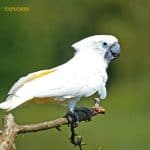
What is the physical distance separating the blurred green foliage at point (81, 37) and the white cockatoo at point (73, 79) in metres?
3.30

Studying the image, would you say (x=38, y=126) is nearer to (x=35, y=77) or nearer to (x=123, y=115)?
(x=35, y=77)

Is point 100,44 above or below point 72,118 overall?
above

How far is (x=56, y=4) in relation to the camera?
699cm

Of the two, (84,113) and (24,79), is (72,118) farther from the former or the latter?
(24,79)

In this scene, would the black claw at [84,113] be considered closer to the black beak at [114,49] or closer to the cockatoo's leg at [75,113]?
the cockatoo's leg at [75,113]

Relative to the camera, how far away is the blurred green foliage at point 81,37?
6039 millimetres

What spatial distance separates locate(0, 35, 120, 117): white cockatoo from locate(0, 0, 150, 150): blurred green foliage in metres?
3.30

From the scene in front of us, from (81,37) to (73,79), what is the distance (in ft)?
14.3

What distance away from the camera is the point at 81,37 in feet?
22.1

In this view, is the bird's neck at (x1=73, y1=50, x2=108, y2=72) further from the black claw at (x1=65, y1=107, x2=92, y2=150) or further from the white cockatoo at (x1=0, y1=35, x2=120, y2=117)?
the black claw at (x1=65, y1=107, x2=92, y2=150)

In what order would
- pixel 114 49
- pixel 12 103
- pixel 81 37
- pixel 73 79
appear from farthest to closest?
pixel 81 37
pixel 114 49
pixel 73 79
pixel 12 103

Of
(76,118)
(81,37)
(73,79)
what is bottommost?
(81,37)

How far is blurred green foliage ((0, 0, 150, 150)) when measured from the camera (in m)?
6.04

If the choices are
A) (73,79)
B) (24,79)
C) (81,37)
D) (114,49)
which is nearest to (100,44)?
(114,49)
